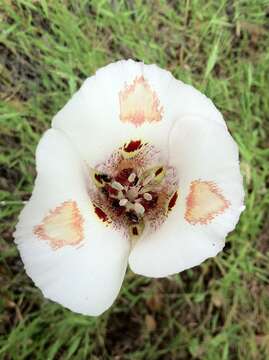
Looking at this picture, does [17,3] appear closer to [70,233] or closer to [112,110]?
[112,110]

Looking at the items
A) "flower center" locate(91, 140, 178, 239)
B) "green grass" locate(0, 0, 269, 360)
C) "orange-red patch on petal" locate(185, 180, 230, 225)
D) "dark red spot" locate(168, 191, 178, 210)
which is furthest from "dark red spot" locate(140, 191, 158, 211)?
"green grass" locate(0, 0, 269, 360)

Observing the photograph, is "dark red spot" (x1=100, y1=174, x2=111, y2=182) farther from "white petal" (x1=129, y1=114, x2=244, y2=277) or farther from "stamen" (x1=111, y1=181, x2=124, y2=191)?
"white petal" (x1=129, y1=114, x2=244, y2=277)

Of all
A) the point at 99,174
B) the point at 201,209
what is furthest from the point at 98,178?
the point at 201,209

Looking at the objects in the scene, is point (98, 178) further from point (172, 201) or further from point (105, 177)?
point (172, 201)

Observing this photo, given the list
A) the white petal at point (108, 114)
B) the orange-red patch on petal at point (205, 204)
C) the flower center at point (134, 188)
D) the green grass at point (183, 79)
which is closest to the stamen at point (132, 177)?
the flower center at point (134, 188)

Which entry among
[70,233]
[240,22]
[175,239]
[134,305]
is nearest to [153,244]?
[175,239]

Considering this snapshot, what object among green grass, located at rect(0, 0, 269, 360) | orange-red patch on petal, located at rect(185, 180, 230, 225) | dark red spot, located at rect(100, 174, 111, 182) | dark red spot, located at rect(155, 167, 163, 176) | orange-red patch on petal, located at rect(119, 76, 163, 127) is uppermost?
orange-red patch on petal, located at rect(119, 76, 163, 127)
